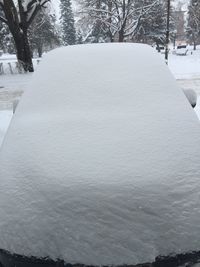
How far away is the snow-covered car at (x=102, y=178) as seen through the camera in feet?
6.61

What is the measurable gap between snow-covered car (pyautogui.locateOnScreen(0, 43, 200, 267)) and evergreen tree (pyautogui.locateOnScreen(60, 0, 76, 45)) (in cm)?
5768

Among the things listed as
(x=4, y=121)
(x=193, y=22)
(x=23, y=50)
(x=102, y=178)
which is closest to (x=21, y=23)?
(x=23, y=50)

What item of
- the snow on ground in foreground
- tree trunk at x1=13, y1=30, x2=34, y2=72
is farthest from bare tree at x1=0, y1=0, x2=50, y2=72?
the snow on ground in foreground

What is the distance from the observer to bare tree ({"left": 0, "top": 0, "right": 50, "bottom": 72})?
18.1 metres

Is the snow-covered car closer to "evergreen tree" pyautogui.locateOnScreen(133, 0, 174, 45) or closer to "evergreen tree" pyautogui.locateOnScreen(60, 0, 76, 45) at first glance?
"evergreen tree" pyautogui.locateOnScreen(133, 0, 174, 45)

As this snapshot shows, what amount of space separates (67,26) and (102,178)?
60967 millimetres

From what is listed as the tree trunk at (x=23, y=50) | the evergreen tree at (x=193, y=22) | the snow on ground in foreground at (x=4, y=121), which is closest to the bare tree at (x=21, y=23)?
the tree trunk at (x=23, y=50)

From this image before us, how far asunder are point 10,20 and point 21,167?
55.9 ft

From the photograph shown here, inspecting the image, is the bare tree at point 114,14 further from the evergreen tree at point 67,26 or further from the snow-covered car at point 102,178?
the evergreen tree at point 67,26

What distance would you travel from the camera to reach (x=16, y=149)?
9.05ft

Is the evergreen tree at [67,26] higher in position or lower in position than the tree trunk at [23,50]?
lower

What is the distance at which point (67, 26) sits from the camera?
6044 cm

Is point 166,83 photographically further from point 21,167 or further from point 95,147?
point 21,167

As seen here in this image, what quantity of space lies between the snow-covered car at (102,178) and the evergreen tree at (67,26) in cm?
5768
